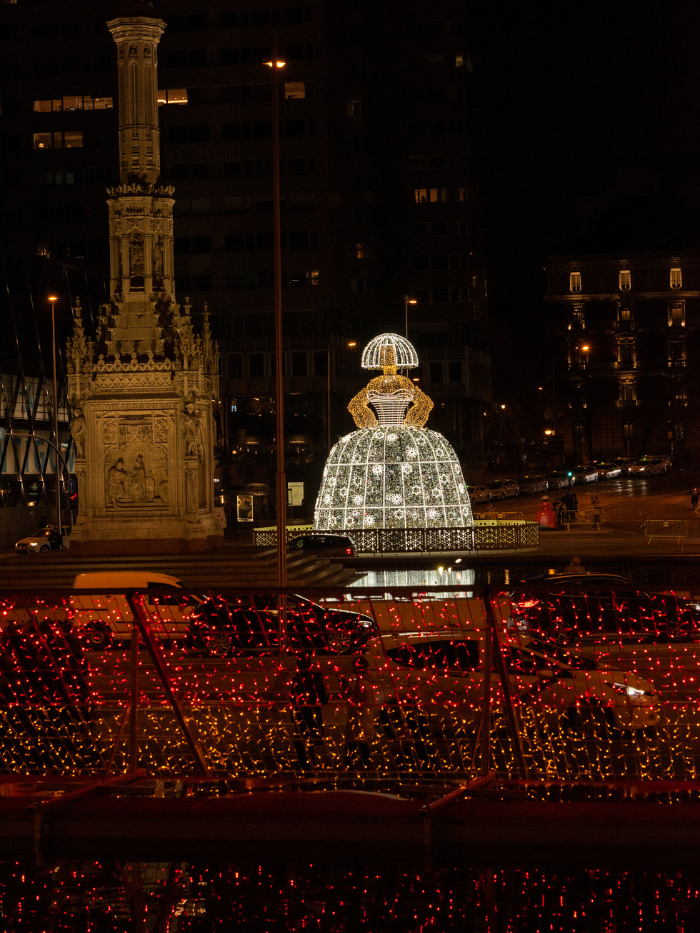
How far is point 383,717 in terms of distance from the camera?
10.6 metres

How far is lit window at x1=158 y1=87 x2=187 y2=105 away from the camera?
8400 cm

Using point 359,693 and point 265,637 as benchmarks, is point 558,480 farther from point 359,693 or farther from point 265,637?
point 265,637

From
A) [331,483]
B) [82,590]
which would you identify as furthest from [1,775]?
[331,483]

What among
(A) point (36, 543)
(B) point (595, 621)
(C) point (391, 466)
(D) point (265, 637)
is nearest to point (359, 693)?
(D) point (265, 637)

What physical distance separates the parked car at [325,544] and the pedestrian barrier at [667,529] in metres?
11.5

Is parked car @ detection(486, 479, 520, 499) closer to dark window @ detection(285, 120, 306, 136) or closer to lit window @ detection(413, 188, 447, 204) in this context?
dark window @ detection(285, 120, 306, 136)

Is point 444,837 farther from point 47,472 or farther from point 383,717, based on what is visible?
point 47,472

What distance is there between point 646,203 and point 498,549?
101m

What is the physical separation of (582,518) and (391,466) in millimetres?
20355

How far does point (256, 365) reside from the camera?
83188 mm

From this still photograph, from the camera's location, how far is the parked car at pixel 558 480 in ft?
265

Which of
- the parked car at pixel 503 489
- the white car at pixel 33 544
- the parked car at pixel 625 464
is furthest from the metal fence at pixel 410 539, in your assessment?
the parked car at pixel 625 464

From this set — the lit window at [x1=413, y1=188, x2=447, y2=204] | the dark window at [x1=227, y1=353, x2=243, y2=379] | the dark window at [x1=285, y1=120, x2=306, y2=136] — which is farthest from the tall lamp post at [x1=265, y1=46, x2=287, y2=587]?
the lit window at [x1=413, y1=188, x2=447, y2=204]

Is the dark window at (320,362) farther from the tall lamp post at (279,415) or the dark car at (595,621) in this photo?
the dark car at (595,621)
